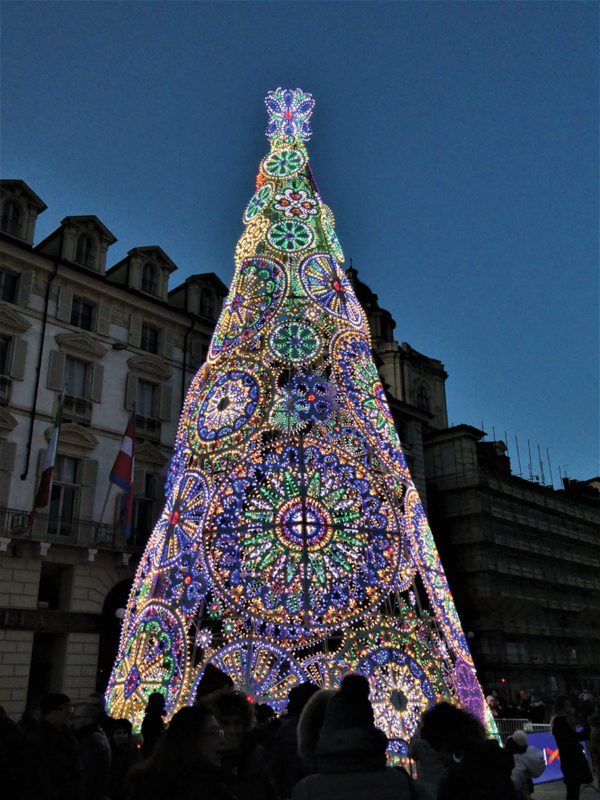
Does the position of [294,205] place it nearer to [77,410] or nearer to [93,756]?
[93,756]

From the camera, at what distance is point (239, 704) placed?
12.7ft

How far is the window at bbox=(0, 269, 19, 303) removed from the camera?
63.1 feet

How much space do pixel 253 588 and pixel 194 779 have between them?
3.91 metres

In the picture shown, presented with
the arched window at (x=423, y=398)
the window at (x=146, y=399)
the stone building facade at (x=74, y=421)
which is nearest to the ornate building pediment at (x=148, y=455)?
the stone building facade at (x=74, y=421)

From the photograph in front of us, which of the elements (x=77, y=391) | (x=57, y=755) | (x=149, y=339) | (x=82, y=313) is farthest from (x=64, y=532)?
(x=57, y=755)

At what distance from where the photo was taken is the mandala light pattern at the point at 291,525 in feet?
20.3

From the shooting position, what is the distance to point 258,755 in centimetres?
363

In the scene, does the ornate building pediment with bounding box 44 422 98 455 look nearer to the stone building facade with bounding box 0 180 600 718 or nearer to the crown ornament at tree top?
the stone building facade with bounding box 0 180 600 718

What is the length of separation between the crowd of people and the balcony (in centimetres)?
1477

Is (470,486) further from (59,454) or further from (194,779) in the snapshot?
(194,779)

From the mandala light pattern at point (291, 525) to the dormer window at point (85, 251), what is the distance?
14.5 meters

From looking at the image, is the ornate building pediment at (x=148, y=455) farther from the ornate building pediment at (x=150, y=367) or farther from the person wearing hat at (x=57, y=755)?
the person wearing hat at (x=57, y=755)

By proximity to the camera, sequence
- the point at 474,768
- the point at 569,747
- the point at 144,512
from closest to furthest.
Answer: the point at 474,768 < the point at 569,747 < the point at 144,512

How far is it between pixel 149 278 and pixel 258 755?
21.0 metres
